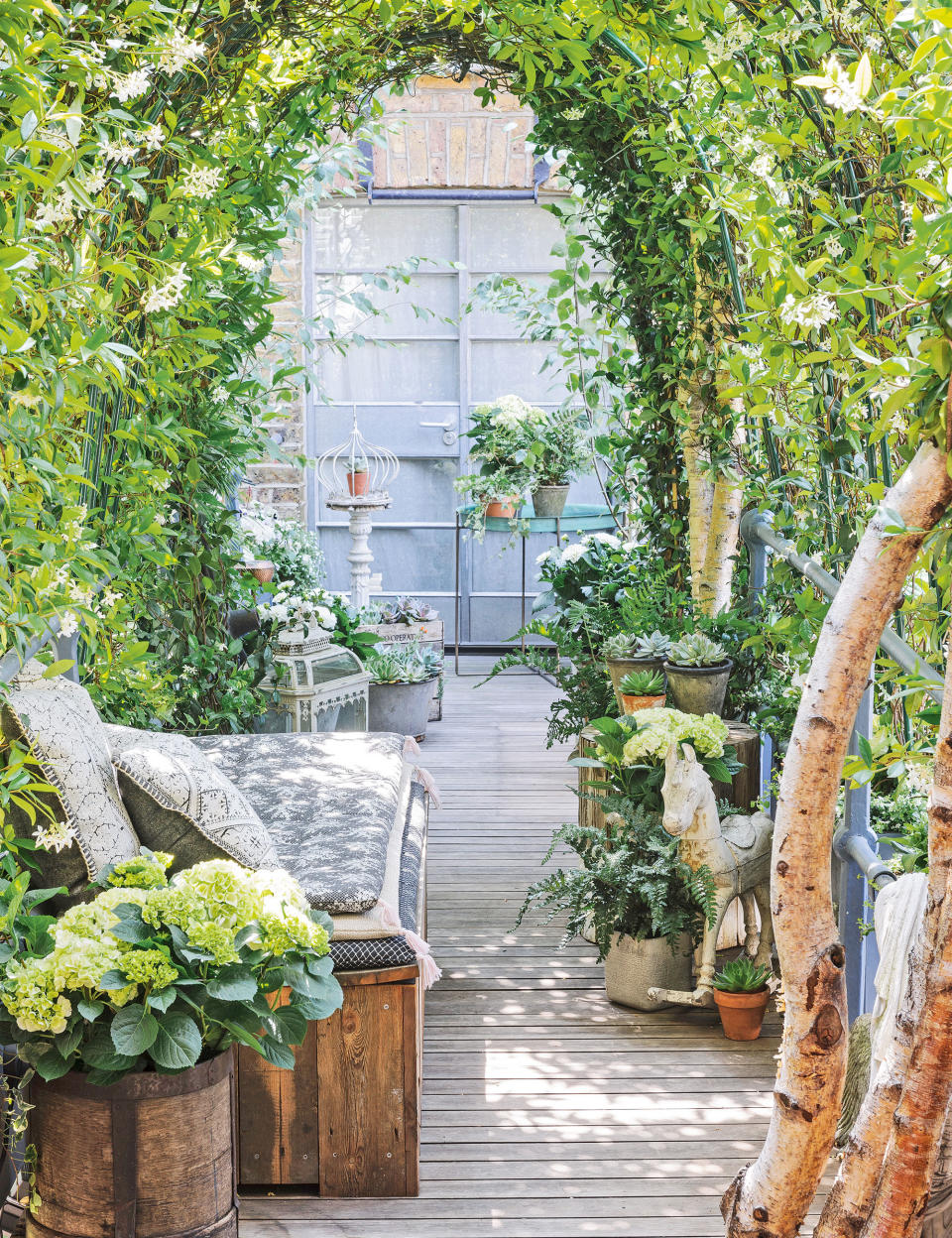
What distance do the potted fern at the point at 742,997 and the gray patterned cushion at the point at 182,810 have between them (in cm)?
130

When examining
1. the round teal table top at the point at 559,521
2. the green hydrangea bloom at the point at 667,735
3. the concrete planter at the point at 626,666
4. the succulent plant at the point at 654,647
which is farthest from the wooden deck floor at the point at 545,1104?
the round teal table top at the point at 559,521

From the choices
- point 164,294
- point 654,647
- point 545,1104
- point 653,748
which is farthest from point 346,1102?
point 654,647

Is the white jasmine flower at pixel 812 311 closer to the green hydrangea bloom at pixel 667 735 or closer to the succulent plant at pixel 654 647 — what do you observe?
the green hydrangea bloom at pixel 667 735

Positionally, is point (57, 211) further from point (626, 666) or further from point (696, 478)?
point (696, 478)

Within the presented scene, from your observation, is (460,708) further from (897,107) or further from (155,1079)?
(897,107)

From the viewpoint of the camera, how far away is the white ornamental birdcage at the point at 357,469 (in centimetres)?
697

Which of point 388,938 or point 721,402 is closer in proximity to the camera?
point 388,938

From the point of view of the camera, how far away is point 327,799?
125 inches

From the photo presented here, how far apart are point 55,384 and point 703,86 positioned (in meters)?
2.24

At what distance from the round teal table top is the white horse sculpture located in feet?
12.3

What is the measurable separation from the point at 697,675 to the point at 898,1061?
2270 mm

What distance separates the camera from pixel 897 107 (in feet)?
5.08

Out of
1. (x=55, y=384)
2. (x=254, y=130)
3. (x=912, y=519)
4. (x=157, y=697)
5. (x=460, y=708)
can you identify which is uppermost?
(x=254, y=130)

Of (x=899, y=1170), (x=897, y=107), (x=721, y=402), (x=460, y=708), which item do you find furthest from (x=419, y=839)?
(x=460, y=708)
